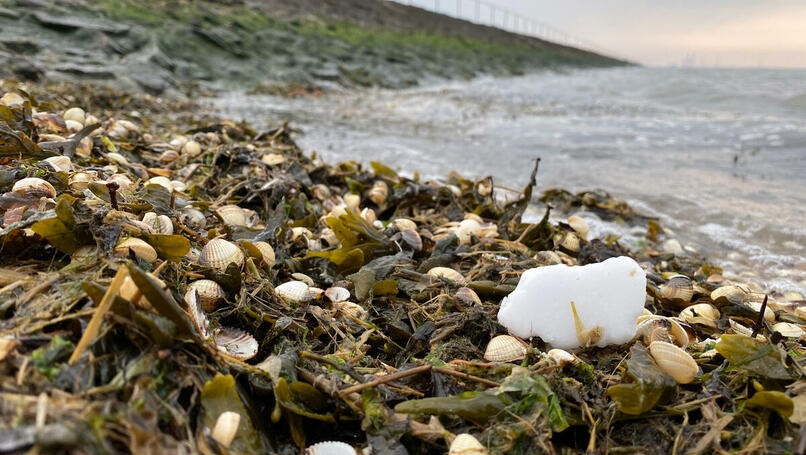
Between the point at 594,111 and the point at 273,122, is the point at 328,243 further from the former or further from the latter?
the point at 594,111

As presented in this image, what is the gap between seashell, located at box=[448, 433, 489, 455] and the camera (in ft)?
4.06

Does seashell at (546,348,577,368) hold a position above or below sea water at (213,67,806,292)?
above

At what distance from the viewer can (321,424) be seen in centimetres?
139

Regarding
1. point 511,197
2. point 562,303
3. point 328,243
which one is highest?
point 562,303

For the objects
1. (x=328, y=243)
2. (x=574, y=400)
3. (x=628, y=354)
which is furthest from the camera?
(x=328, y=243)

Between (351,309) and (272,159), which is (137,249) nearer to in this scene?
(351,309)

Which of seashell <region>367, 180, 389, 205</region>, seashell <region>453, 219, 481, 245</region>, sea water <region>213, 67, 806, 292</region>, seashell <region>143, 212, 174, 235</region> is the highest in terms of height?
seashell <region>143, 212, 174, 235</region>

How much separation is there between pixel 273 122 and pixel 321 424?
22.0 ft

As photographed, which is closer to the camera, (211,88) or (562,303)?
(562,303)

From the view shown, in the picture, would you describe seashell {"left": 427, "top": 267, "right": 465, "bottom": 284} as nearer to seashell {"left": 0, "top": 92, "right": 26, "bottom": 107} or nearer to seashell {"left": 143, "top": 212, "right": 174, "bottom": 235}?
seashell {"left": 143, "top": 212, "right": 174, "bottom": 235}

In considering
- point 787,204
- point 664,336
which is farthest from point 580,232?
point 787,204

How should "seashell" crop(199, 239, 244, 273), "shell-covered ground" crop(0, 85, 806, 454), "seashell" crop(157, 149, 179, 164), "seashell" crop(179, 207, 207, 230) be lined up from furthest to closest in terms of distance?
"seashell" crop(157, 149, 179, 164), "seashell" crop(179, 207, 207, 230), "seashell" crop(199, 239, 244, 273), "shell-covered ground" crop(0, 85, 806, 454)

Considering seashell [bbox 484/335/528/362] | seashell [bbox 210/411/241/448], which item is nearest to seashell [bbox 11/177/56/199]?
seashell [bbox 210/411/241/448]

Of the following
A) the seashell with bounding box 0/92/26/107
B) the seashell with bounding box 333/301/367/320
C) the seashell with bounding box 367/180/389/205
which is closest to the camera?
the seashell with bounding box 333/301/367/320
